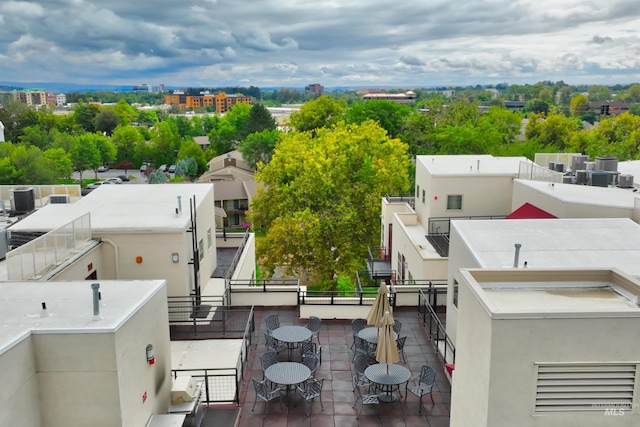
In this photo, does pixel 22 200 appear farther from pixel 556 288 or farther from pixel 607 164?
pixel 607 164

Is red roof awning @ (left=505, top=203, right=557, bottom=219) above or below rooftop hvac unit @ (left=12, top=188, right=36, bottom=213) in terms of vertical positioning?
above

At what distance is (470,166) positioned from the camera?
2548cm

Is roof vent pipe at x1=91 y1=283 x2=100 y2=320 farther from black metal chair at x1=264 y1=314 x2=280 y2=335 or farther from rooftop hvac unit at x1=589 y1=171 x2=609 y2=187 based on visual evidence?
rooftop hvac unit at x1=589 y1=171 x2=609 y2=187

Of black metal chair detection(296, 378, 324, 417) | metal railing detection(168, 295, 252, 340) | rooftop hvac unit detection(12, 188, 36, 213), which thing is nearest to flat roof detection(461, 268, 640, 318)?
black metal chair detection(296, 378, 324, 417)

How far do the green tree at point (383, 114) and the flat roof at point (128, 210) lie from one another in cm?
4130

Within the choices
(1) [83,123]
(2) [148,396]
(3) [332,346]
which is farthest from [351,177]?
(1) [83,123]

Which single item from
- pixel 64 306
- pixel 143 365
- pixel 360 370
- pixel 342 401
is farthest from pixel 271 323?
pixel 64 306

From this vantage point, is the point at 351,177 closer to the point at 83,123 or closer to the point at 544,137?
the point at 544,137

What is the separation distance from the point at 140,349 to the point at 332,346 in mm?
7307

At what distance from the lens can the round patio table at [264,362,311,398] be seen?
1269cm

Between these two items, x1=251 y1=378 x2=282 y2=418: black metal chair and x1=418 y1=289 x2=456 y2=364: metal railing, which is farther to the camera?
x1=418 y1=289 x2=456 y2=364: metal railing

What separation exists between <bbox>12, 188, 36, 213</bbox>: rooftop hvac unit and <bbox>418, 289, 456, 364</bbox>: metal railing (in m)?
17.8

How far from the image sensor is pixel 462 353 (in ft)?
29.7

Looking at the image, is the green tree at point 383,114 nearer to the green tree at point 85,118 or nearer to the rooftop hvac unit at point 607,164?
the rooftop hvac unit at point 607,164
